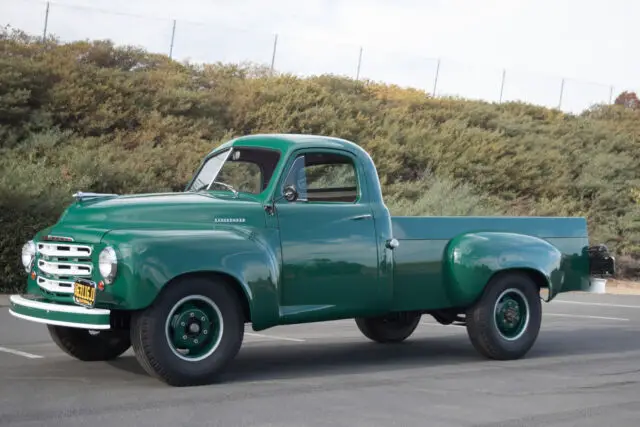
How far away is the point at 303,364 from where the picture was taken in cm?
991

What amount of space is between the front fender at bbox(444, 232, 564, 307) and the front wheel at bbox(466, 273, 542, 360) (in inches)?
5.6

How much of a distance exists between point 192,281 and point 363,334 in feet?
15.5

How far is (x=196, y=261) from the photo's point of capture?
8.09 meters

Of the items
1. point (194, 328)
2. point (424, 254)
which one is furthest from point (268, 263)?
point (424, 254)

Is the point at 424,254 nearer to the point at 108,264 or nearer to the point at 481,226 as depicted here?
the point at 481,226

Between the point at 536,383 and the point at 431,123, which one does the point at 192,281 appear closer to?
the point at 536,383

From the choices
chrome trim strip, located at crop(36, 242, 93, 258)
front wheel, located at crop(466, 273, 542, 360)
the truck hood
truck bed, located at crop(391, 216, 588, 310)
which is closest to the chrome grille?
chrome trim strip, located at crop(36, 242, 93, 258)

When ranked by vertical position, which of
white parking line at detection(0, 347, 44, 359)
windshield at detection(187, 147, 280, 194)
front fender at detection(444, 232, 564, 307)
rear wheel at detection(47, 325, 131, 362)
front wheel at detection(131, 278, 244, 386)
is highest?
windshield at detection(187, 147, 280, 194)

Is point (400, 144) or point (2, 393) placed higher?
point (400, 144)

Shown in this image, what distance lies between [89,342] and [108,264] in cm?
183

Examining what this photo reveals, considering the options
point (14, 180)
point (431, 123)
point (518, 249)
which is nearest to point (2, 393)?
point (518, 249)

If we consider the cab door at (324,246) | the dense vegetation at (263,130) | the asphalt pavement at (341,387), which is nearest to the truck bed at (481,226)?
the cab door at (324,246)

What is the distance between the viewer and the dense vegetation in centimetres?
2177

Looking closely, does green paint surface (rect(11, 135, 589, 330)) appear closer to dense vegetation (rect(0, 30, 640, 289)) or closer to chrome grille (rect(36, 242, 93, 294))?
chrome grille (rect(36, 242, 93, 294))
